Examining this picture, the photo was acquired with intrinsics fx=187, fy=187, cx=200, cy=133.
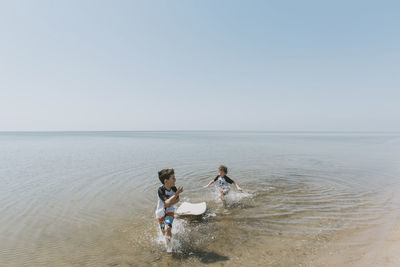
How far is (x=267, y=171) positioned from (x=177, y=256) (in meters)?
14.1

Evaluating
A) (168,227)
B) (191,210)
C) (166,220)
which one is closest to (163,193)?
(166,220)

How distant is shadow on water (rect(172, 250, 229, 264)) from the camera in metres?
5.71

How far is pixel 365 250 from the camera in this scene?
19.2ft

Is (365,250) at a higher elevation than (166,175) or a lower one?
lower

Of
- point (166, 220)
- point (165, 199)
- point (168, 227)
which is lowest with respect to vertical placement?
point (168, 227)

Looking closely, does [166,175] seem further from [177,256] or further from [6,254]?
[6,254]

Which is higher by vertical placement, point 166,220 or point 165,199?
point 165,199

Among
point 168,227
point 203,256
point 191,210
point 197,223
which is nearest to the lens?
point 203,256

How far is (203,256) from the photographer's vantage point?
5.89 meters

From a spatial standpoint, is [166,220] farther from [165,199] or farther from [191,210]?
[191,210]

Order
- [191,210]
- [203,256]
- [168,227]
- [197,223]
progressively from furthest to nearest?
1. [191,210]
2. [197,223]
3. [168,227]
4. [203,256]

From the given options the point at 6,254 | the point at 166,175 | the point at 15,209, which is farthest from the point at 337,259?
the point at 15,209

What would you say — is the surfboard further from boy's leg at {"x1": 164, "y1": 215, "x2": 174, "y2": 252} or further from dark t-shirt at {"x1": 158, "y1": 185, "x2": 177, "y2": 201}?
dark t-shirt at {"x1": 158, "y1": 185, "x2": 177, "y2": 201}

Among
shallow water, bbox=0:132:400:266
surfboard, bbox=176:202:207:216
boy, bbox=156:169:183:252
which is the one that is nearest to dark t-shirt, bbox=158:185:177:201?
boy, bbox=156:169:183:252
